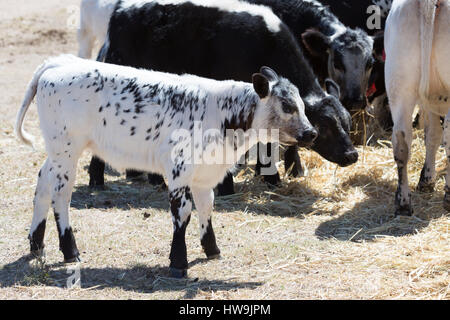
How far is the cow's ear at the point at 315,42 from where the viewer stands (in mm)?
7688

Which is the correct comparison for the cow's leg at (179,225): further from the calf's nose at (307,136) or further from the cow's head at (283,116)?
the calf's nose at (307,136)

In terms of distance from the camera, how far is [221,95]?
5.40 meters

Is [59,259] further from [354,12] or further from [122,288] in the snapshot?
[354,12]

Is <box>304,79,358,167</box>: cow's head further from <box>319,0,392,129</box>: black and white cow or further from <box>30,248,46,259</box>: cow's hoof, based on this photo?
<box>30,248,46,259</box>: cow's hoof

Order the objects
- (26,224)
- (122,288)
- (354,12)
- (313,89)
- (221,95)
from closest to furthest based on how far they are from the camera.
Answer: (122,288) → (221,95) → (26,224) → (313,89) → (354,12)

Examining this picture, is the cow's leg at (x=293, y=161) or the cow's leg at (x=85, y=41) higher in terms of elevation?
the cow's leg at (x=85, y=41)

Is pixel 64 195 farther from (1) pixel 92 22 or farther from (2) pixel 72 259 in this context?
(1) pixel 92 22

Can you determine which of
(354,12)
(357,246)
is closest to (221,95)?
(357,246)

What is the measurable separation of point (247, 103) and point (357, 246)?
5.18ft

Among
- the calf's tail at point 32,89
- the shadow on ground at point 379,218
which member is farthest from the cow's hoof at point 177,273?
the calf's tail at point 32,89

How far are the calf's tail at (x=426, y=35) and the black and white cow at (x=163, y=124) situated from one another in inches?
56.7

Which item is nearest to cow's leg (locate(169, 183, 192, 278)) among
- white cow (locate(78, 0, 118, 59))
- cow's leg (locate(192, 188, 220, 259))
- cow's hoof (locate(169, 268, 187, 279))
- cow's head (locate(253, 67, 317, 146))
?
cow's hoof (locate(169, 268, 187, 279))

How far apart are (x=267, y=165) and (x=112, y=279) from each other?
9.84 feet

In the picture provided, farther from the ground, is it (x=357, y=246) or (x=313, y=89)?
(x=313, y=89)
